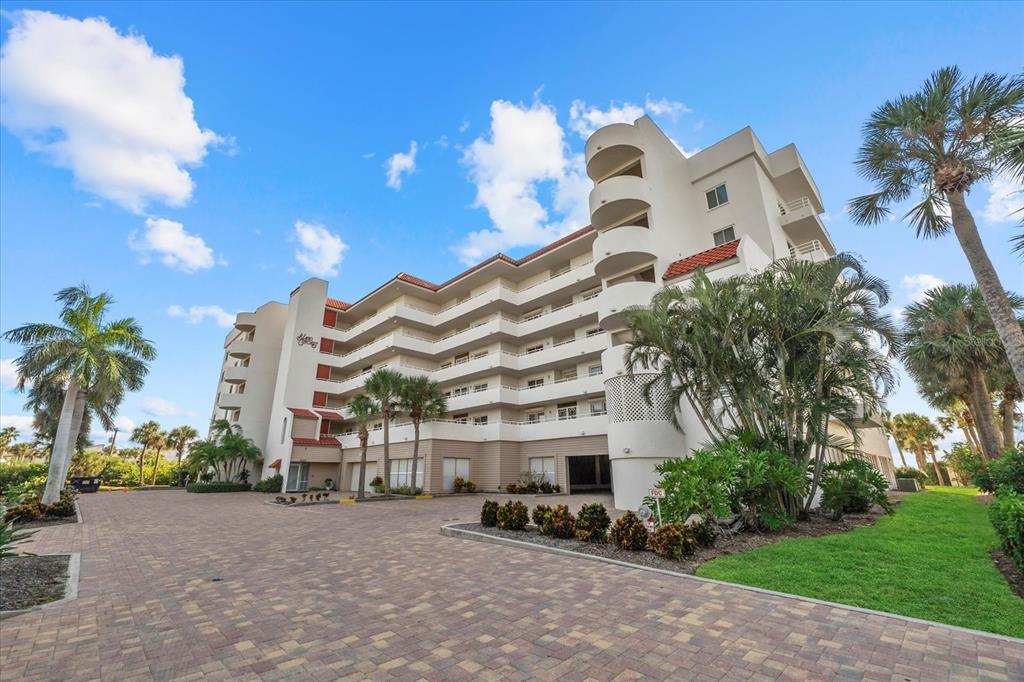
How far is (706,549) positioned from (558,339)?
2267 cm

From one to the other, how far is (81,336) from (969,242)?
32.9m

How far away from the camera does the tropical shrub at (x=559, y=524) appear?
11102mm

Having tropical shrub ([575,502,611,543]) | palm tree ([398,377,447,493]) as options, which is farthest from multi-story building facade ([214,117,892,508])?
tropical shrub ([575,502,611,543])

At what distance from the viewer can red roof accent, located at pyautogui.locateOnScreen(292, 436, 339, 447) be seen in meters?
35.7

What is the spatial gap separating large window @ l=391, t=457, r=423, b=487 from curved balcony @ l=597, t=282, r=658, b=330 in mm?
16079

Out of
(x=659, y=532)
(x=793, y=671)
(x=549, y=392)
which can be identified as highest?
(x=549, y=392)

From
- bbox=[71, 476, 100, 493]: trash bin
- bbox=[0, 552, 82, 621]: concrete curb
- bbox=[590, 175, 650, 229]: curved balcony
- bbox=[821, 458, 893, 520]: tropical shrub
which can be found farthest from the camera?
bbox=[71, 476, 100, 493]: trash bin

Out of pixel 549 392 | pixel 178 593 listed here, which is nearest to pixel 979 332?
pixel 549 392

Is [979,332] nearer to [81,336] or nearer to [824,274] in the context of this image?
[824,274]

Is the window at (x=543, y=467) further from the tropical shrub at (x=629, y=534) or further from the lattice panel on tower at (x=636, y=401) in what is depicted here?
the tropical shrub at (x=629, y=534)

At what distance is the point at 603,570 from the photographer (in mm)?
8258

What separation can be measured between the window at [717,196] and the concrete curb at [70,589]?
30.9 metres

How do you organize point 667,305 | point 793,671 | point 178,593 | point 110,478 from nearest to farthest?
1. point 793,671
2. point 178,593
3. point 667,305
4. point 110,478

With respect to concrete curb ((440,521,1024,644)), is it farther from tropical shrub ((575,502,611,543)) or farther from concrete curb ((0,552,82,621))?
concrete curb ((0,552,82,621))
